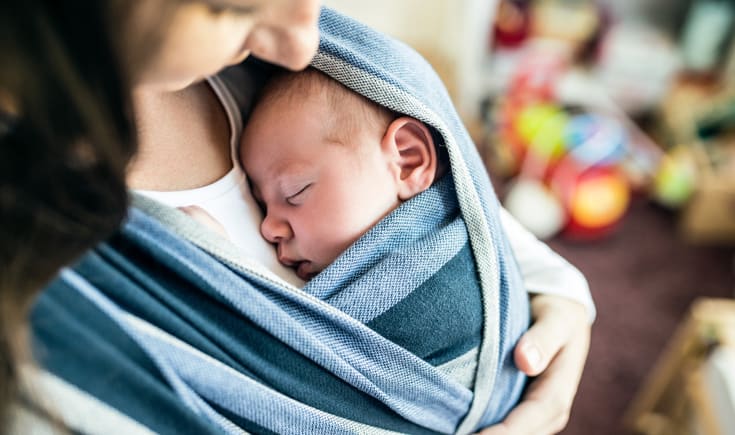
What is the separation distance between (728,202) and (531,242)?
4.33 ft

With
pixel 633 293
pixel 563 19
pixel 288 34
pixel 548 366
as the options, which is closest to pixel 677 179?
pixel 633 293

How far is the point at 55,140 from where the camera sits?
1.12ft

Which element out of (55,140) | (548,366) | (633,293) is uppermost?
(55,140)

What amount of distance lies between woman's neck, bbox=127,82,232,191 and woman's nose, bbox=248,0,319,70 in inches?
6.9

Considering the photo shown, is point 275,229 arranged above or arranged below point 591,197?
above

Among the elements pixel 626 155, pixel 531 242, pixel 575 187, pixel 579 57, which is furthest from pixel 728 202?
pixel 531 242

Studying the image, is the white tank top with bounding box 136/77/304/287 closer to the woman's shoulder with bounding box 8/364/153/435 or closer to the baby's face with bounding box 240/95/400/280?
the baby's face with bounding box 240/95/400/280

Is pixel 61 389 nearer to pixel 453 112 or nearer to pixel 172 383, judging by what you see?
pixel 172 383

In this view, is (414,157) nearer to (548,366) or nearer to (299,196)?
(299,196)

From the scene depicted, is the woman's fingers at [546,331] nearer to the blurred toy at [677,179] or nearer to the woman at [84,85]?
the woman at [84,85]

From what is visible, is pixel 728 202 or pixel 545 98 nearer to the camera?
pixel 728 202

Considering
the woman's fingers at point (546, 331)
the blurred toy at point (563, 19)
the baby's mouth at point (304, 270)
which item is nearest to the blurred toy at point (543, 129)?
the blurred toy at point (563, 19)

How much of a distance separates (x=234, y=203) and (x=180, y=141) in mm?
86

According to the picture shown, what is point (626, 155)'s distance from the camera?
2039mm
